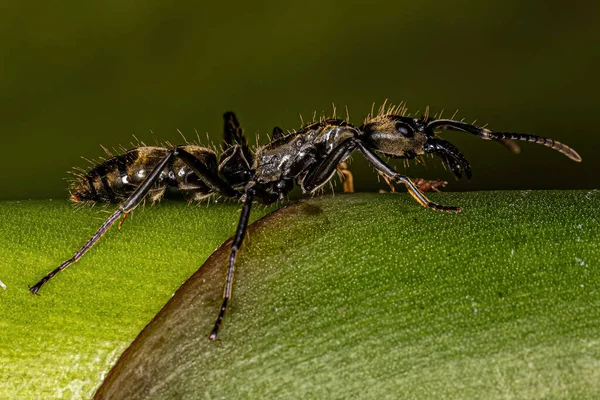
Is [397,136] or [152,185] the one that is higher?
[397,136]

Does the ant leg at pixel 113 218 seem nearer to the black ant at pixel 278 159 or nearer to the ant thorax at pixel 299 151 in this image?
the black ant at pixel 278 159

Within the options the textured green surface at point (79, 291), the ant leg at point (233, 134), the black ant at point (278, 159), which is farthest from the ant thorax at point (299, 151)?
the textured green surface at point (79, 291)

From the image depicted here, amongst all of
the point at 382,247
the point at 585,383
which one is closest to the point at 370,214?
the point at 382,247

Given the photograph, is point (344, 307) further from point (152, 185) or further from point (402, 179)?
point (152, 185)

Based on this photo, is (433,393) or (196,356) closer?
(433,393)

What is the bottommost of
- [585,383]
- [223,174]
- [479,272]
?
[223,174]

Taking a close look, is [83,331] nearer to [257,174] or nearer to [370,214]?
[370,214]

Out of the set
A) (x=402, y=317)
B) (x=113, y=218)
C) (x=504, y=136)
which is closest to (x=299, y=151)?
(x=504, y=136)
